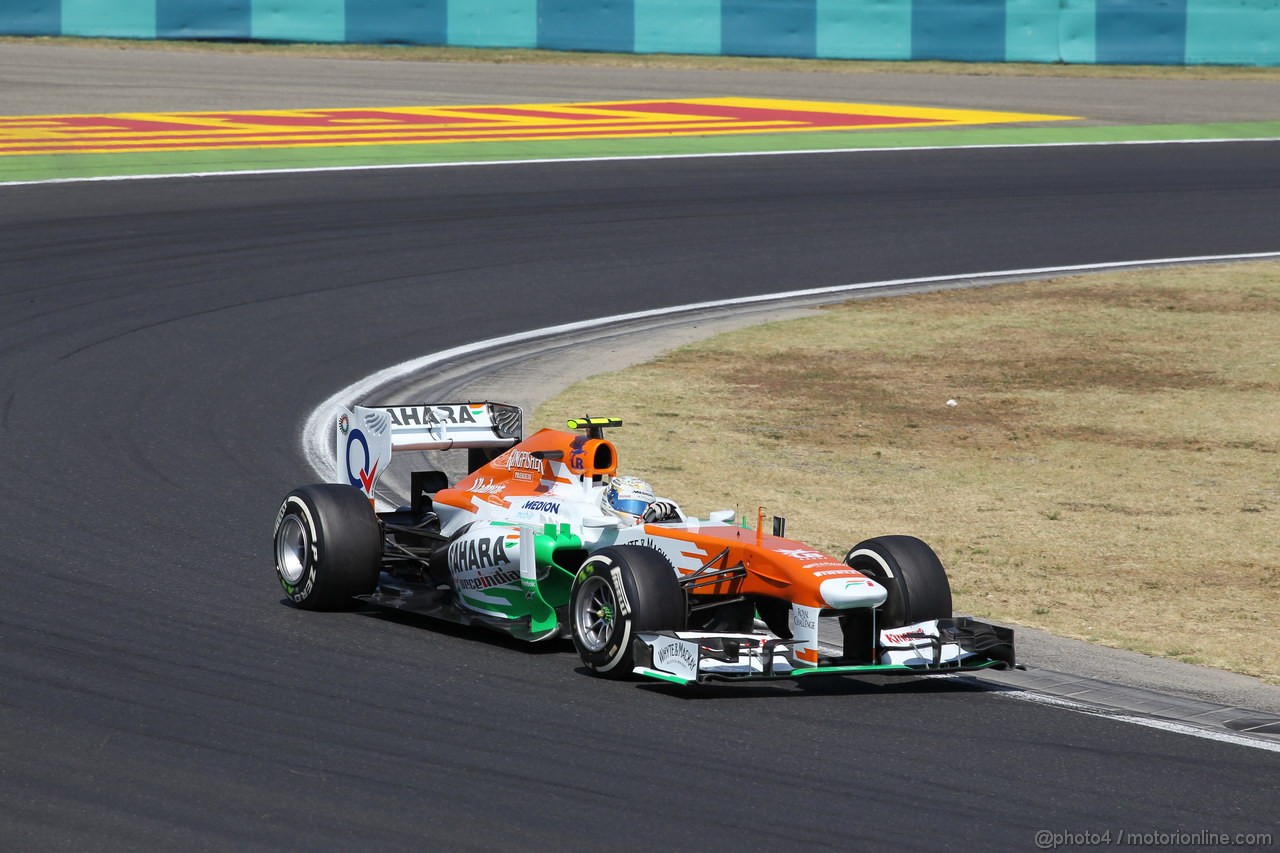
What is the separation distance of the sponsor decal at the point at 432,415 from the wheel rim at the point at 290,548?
90 cm

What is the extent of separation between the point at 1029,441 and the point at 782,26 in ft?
77.8

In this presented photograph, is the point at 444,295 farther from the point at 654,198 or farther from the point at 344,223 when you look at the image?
the point at 654,198

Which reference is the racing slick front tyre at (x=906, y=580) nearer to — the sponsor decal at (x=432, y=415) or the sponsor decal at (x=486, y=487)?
the sponsor decal at (x=486, y=487)

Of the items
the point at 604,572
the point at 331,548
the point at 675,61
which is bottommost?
the point at 331,548

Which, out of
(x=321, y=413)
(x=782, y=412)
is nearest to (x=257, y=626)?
(x=321, y=413)

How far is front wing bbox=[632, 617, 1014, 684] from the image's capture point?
7.42 meters

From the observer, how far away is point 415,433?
9.48m

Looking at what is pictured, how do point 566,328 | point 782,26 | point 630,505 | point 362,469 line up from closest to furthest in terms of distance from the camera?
point 630,505
point 362,469
point 566,328
point 782,26

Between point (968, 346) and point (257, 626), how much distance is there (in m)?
9.09

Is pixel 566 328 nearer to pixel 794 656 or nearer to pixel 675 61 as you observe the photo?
pixel 794 656

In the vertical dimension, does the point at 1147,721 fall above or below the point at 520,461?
below

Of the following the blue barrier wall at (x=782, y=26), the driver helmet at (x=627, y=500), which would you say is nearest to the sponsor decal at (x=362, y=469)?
the driver helmet at (x=627, y=500)

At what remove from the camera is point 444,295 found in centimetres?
1703

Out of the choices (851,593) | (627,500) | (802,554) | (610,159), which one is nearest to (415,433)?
(627,500)
